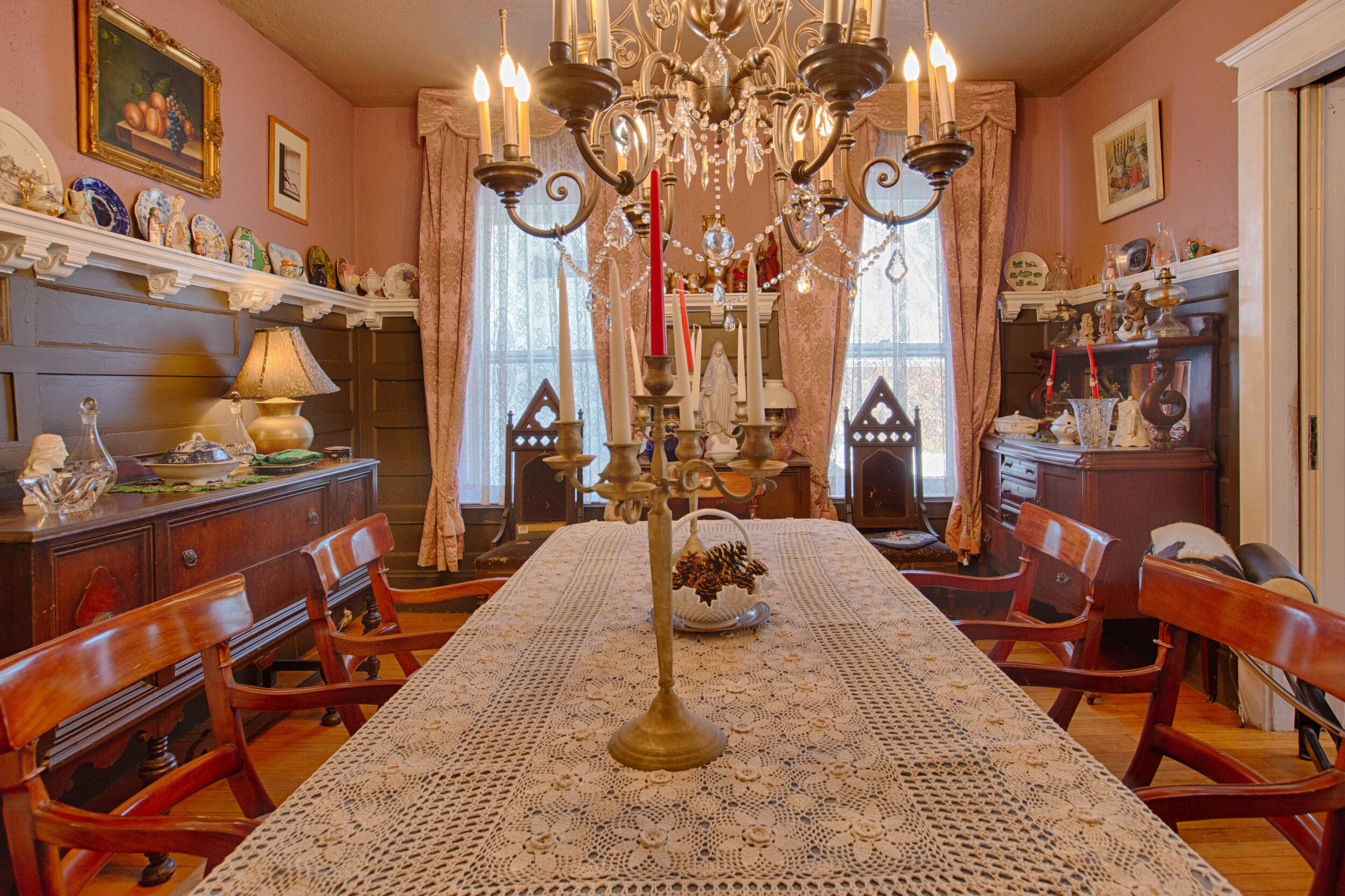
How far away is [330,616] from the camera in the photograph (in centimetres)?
169

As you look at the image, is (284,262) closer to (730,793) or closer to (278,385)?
(278,385)

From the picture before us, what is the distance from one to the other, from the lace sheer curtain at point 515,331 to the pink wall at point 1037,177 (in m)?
2.51

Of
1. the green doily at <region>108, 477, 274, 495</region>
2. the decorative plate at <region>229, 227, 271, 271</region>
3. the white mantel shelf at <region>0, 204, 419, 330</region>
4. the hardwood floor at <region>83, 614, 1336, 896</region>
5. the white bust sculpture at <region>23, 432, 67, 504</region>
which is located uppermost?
the decorative plate at <region>229, 227, 271, 271</region>

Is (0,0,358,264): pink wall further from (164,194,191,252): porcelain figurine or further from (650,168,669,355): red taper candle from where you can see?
(650,168,669,355): red taper candle

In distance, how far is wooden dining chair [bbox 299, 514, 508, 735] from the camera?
161 cm

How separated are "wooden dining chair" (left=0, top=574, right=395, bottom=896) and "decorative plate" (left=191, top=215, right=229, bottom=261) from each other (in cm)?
218

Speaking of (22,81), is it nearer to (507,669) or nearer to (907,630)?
(507,669)

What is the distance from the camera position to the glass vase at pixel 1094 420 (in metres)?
3.24

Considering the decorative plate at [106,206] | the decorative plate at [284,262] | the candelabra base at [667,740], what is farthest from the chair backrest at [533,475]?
the candelabra base at [667,740]

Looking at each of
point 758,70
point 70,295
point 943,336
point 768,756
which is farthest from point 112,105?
point 943,336

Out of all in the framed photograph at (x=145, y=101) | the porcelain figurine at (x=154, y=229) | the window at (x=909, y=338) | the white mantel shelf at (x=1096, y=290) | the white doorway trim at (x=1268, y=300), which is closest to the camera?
the framed photograph at (x=145, y=101)

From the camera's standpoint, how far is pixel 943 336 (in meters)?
4.29

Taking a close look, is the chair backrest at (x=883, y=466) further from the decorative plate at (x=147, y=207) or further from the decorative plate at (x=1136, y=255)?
the decorative plate at (x=147, y=207)

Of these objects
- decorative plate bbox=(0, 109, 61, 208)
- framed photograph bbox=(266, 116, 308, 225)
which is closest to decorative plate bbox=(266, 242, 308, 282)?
framed photograph bbox=(266, 116, 308, 225)
